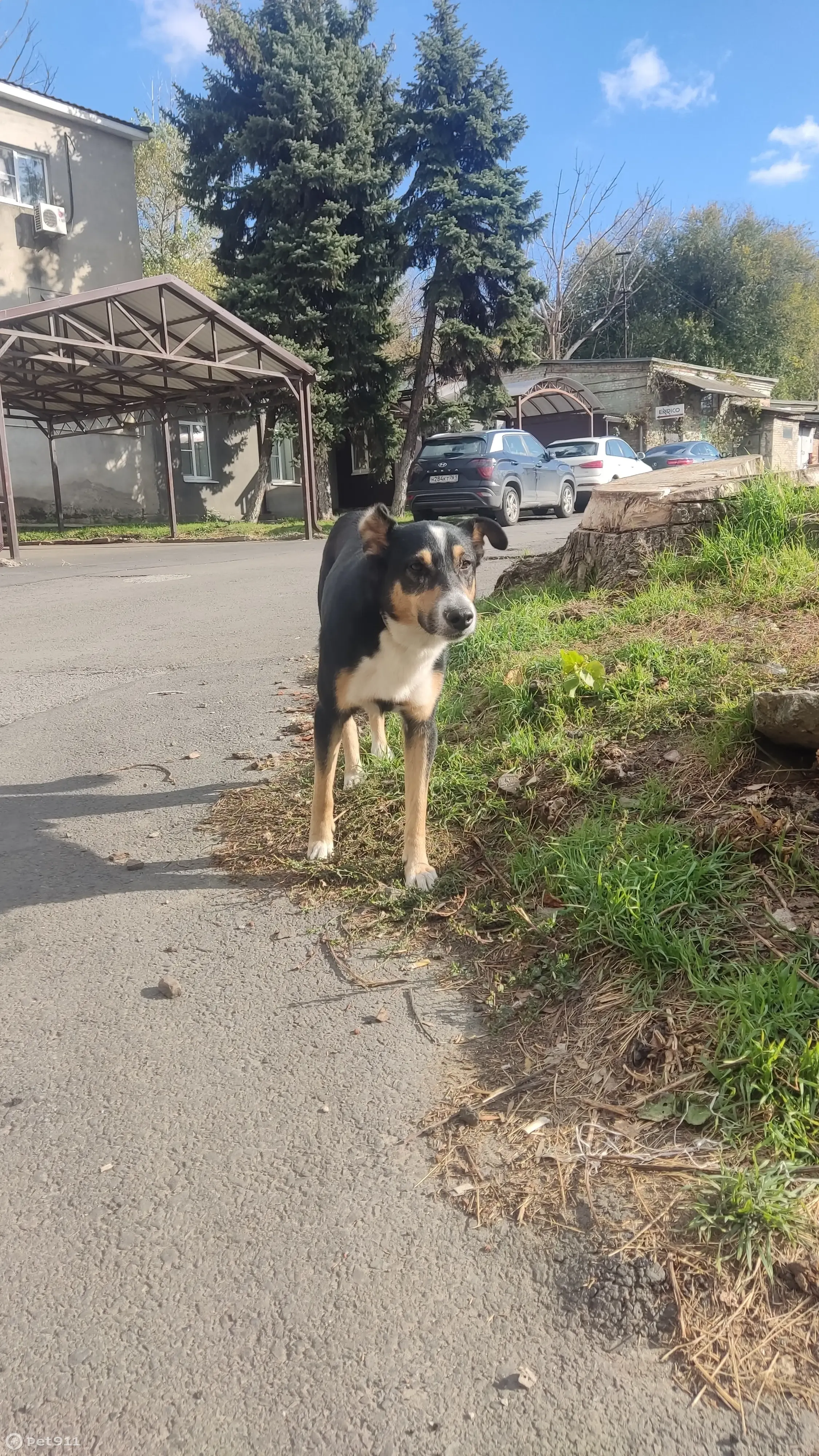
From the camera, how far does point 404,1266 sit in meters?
1.75

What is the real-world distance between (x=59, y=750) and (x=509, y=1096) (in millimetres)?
3728

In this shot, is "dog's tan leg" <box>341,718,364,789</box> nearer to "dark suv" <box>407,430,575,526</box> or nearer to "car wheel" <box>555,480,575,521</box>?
"dark suv" <box>407,430,575,526</box>

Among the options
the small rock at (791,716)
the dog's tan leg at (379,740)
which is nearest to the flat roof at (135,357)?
the dog's tan leg at (379,740)

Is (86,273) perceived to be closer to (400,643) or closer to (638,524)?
(638,524)

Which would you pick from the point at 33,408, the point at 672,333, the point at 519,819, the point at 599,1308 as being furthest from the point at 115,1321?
the point at 672,333

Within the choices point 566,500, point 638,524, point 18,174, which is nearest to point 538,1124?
point 638,524

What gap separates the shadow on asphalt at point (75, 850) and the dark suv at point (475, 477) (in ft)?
48.2

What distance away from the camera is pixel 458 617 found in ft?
10.4

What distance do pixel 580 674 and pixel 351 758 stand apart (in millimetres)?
1123

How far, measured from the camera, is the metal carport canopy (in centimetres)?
1564

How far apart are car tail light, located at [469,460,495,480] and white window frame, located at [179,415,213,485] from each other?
1118 centimetres

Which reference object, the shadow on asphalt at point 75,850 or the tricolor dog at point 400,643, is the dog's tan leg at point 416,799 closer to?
the tricolor dog at point 400,643

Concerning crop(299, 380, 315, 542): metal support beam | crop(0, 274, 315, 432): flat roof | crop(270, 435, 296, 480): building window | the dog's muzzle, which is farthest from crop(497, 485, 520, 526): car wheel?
the dog's muzzle

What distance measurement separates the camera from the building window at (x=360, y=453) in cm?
2622
